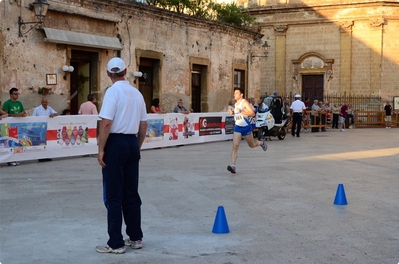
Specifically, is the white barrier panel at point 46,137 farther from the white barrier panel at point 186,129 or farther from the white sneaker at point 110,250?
the white sneaker at point 110,250

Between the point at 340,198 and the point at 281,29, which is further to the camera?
the point at 281,29

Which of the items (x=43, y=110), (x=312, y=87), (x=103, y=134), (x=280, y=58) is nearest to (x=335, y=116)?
(x=312, y=87)

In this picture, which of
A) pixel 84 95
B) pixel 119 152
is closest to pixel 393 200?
pixel 119 152

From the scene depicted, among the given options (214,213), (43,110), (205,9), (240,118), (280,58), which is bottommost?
(214,213)

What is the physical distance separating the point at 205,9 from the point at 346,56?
14334 mm

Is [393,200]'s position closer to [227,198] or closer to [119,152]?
[227,198]

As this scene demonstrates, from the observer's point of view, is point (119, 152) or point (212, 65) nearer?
point (119, 152)

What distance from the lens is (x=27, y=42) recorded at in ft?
58.5

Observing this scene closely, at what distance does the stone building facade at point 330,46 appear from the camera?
4231 cm

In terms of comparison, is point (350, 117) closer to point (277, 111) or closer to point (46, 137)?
point (277, 111)

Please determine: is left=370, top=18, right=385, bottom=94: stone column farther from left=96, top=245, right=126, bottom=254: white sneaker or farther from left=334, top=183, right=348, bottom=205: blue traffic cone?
left=96, top=245, right=126, bottom=254: white sneaker

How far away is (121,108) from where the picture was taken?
6555 millimetres

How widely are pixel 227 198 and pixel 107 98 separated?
13.3ft

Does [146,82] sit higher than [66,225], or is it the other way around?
[146,82]
